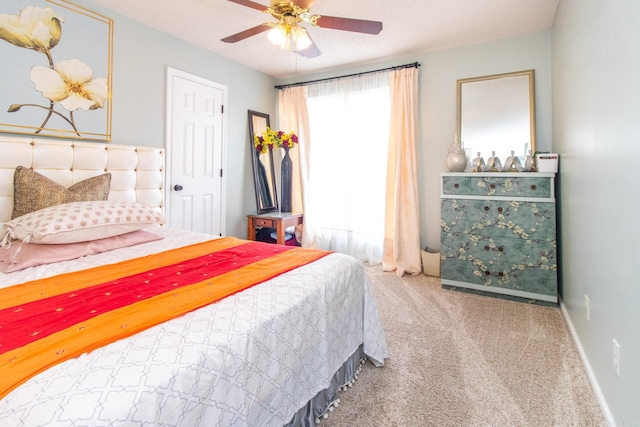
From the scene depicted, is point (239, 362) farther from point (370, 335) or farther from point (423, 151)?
point (423, 151)

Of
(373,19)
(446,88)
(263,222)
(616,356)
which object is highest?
(373,19)

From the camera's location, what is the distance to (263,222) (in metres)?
4.01

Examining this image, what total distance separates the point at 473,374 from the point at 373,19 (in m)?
2.87

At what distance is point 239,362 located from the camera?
Result: 99 cm

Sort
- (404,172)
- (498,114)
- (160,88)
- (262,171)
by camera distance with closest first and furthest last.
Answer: (160,88), (498,114), (404,172), (262,171)

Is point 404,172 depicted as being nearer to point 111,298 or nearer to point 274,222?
point 274,222

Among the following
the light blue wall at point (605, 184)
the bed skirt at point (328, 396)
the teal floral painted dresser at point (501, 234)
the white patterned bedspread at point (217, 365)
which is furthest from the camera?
the teal floral painted dresser at point (501, 234)

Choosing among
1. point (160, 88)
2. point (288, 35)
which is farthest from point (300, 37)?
point (160, 88)

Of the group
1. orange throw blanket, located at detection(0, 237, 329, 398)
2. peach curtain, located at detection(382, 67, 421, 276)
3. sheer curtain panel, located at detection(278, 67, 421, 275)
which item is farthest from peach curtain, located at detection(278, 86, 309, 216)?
orange throw blanket, located at detection(0, 237, 329, 398)

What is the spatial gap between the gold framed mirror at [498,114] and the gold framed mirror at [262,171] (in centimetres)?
240

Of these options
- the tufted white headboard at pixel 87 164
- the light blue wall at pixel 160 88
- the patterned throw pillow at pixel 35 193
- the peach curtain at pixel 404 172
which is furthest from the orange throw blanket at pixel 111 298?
the peach curtain at pixel 404 172

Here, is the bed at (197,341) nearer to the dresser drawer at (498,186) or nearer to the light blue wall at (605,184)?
the light blue wall at (605,184)

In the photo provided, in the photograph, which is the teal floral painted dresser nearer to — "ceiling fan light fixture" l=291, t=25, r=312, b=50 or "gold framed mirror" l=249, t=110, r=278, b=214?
"ceiling fan light fixture" l=291, t=25, r=312, b=50

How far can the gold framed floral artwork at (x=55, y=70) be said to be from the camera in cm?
222
